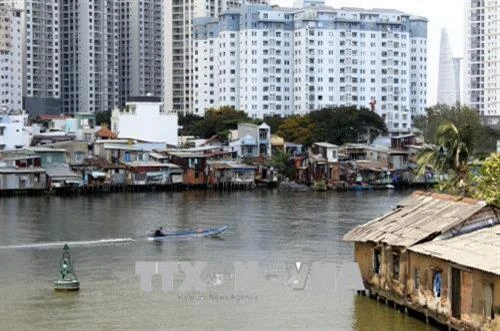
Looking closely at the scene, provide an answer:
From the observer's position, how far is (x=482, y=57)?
99.8 m

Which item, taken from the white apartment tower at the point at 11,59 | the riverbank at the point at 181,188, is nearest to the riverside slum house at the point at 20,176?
the riverbank at the point at 181,188

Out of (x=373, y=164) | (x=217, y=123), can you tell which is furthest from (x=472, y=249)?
(x=217, y=123)

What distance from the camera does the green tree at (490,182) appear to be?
1786 centimetres

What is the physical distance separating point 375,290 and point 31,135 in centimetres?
4702

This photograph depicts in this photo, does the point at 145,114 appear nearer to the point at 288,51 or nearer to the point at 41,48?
the point at 288,51

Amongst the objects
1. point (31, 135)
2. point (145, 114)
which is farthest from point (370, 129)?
point (31, 135)

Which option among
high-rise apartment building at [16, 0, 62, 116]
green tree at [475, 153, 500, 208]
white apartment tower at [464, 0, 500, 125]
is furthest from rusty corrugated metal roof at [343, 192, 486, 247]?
high-rise apartment building at [16, 0, 62, 116]

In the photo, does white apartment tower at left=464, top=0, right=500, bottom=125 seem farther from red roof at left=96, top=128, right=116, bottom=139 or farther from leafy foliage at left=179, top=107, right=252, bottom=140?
red roof at left=96, top=128, right=116, bottom=139

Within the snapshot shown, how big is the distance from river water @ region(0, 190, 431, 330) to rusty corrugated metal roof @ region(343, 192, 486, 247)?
3.89ft

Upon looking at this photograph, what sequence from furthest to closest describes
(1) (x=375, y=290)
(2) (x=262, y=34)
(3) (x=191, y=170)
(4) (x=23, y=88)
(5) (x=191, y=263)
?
(4) (x=23, y=88)
(2) (x=262, y=34)
(3) (x=191, y=170)
(5) (x=191, y=263)
(1) (x=375, y=290)

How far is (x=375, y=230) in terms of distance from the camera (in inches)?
778

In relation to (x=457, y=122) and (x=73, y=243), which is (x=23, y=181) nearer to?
(x=457, y=122)

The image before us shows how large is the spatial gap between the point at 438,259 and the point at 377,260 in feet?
9.12

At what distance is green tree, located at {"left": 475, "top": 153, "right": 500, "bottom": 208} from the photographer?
17.9 metres
